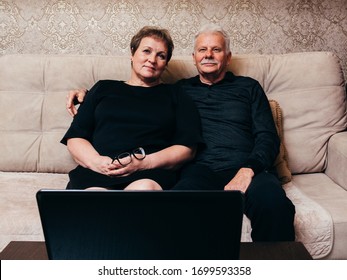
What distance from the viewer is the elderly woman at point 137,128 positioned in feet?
5.62

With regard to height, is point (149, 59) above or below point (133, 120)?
above

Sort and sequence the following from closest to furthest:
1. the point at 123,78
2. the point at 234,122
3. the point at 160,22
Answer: the point at 234,122
the point at 123,78
the point at 160,22

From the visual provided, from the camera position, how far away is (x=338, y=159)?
6.66 ft

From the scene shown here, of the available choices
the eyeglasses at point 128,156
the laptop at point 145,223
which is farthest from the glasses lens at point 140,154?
the laptop at point 145,223

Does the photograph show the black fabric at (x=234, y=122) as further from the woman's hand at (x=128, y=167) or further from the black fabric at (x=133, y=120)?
the woman's hand at (x=128, y=167)

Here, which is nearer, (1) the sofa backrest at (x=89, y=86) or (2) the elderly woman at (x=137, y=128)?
(2) the elderly woman at (x=137, y=128)

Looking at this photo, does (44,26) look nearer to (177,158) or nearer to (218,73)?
(218,73)

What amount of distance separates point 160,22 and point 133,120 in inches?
32.8

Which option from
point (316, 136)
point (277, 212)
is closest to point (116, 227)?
point (277, 212)

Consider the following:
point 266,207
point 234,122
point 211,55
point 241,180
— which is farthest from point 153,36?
point 266,207

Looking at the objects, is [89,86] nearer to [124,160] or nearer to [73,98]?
[73,98]

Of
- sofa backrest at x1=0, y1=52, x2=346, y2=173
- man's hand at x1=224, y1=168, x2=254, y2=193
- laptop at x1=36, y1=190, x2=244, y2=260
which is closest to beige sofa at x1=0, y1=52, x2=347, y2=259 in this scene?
sofa backrest at x1=0, y1=52, x2=346, y2=173

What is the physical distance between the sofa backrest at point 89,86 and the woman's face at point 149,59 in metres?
0.23

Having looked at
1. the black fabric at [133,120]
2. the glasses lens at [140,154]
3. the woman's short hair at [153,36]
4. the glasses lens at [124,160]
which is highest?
the woman's short hair at [153,36]
